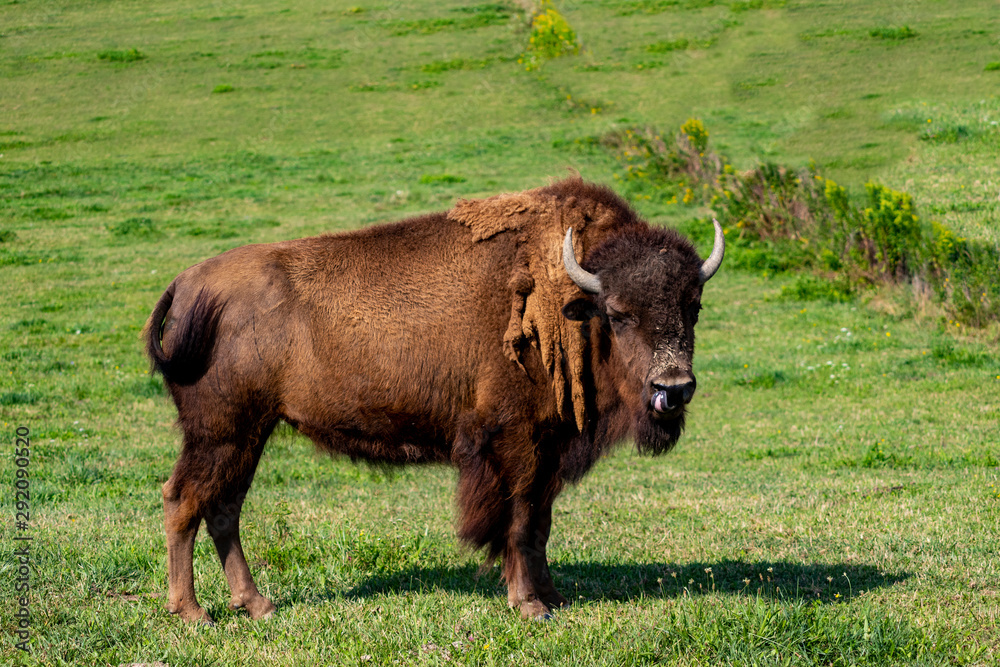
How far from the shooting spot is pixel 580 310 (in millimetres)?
5652

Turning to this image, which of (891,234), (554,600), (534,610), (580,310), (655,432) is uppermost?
(580,310)

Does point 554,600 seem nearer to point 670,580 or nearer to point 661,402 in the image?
point 670,580

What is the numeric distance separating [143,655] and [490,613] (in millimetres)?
1819

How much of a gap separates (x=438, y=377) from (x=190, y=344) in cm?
147

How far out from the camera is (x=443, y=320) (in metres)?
5.75

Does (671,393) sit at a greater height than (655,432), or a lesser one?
greater

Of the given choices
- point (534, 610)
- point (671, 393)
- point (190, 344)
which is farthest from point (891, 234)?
point (190, 344)

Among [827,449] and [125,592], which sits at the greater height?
[125,592]

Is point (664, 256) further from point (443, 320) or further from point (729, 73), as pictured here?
point (729, 73)

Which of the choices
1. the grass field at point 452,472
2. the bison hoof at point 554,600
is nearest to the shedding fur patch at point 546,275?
the bison hoof at point 554,600

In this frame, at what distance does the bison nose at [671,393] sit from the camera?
5.16 meters

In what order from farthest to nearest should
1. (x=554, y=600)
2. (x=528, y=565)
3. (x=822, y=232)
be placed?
(x=822, y=232)
(x=554, y=600)
(x=528, y=565)

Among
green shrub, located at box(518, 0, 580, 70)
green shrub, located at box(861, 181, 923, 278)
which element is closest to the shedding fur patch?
green shrub, located at box(861, 181, 923, 278)

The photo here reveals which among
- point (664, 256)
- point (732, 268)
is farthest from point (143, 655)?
point (732, 268)
